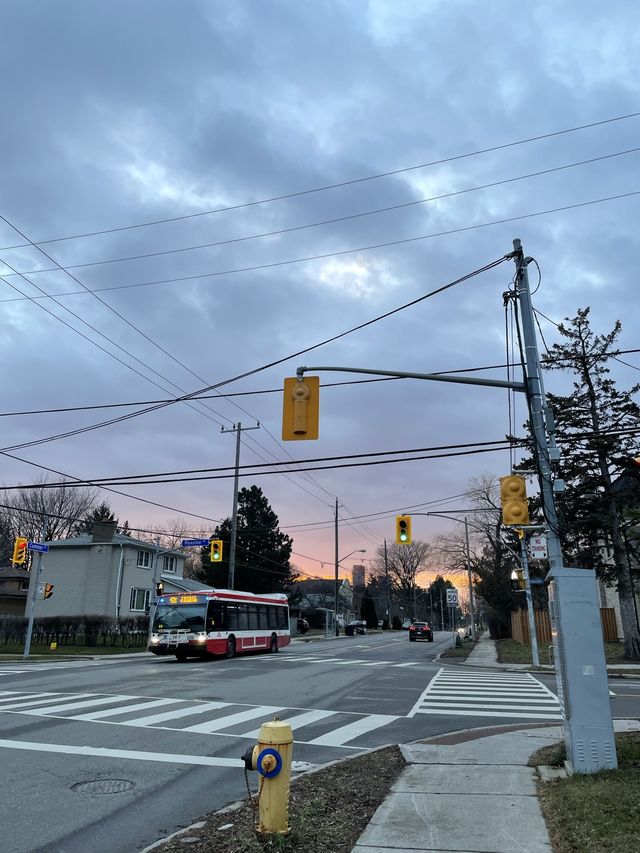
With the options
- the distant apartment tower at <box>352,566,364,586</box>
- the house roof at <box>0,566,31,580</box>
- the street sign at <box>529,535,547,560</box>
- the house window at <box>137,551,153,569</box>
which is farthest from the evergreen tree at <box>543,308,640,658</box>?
the distant apartment tower at <box>352,566,364,586</box>

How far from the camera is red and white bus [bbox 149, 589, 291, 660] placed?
2609 cm

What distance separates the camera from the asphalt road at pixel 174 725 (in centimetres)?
596

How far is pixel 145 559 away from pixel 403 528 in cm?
3397

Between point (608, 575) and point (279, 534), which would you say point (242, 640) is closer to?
point (608, 575)

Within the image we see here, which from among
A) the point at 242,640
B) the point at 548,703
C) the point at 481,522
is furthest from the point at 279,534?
the point at 548,703

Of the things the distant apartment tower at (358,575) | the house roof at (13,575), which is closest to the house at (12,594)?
the house roof at (13,575)

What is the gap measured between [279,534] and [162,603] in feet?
112

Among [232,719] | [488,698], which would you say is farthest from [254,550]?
[232,719]

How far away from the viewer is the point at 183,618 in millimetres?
26516

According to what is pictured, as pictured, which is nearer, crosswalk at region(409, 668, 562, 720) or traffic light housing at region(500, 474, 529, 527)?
traffic light housing at region(500, 474, 529, 527)

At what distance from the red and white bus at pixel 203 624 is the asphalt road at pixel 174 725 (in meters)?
4.07

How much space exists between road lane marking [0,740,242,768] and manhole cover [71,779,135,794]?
1.08 metres

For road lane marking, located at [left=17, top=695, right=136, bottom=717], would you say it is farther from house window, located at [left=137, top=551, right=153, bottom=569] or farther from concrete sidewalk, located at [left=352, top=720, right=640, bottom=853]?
house window, located at [left=137, top=551, right=153, bottom=569]

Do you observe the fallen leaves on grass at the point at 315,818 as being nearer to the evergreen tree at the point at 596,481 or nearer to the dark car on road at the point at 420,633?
the evergreen tree at the point at 596,481
